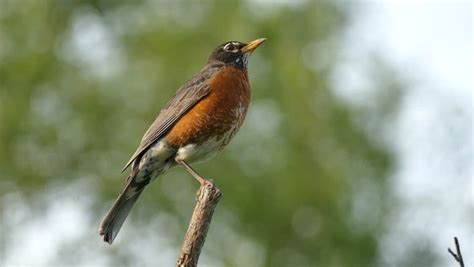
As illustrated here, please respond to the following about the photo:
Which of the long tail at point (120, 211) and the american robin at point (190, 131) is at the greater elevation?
the american robin at point (190, 131)

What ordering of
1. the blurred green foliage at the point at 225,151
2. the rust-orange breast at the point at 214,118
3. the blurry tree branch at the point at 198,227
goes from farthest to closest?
the blurred green foliage at the point at 225,151
the rust-orange breast at the point at 214,118
the blurry tree branch at the point at 198,227

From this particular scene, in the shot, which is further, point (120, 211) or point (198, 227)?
point (120, 211)

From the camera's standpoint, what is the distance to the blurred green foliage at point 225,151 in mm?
22125

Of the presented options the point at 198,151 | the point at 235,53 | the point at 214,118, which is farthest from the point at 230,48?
the point at 198,151

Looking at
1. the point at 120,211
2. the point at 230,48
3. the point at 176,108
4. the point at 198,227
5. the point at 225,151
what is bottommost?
the point at 198,227

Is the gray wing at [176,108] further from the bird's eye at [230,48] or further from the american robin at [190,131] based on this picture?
the bird's eye at [230,48]

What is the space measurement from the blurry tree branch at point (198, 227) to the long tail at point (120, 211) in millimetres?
1416

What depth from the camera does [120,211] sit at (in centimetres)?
930

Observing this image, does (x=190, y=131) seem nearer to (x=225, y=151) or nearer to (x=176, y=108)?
(x=176, y=108)

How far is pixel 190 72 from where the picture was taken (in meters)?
22.8

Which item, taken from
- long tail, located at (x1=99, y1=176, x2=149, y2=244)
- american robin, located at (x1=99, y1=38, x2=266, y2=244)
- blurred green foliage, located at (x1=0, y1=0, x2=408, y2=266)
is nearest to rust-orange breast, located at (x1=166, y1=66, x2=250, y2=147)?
american robin, located at (x1=99, y1=38, x2=266, y2=244)

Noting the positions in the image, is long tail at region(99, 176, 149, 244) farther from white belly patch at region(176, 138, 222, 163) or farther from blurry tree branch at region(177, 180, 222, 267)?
blurry tree branch at region(177, 180, 222, 267)

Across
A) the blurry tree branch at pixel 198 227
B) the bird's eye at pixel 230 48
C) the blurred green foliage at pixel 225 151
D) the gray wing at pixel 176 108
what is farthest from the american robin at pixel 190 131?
the blurred green foliage at pixel 225 151

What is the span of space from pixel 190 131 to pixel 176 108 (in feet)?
1.23
